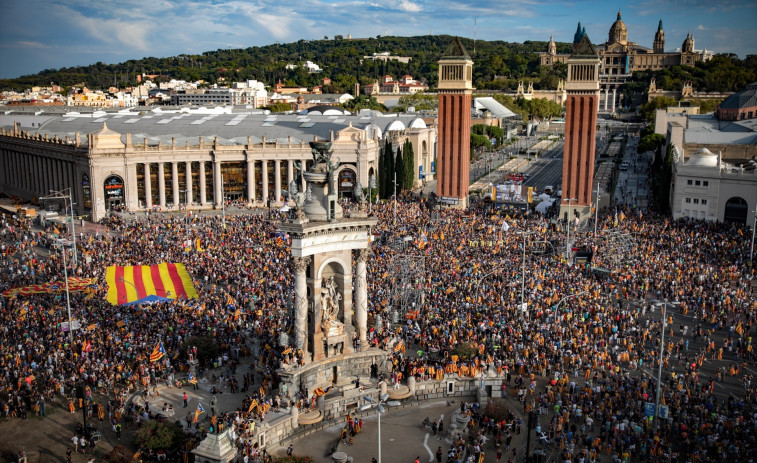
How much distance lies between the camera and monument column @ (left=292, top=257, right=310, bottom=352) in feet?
100

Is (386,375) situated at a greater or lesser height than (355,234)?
lesser

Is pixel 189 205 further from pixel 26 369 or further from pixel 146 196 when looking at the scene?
pixel 26 369

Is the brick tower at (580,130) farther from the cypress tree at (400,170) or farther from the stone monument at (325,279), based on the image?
the stone monument at (325,279)

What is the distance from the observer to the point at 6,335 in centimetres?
3744

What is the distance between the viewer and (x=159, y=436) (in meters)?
26.8

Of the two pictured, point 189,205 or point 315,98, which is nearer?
point 189,205

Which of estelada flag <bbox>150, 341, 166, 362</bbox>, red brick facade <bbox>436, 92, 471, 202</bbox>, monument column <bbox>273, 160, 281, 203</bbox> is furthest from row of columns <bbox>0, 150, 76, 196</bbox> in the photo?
estelada flag <bbox>150, 341, 166, 362</bbox>

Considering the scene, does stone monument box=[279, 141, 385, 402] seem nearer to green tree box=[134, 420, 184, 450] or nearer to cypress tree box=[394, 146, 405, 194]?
green tree box=[134, 420, 184, 450]

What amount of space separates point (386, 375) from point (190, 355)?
31.3 ft

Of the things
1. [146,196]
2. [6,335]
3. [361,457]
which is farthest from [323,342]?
[146,196]

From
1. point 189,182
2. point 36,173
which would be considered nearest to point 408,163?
point 189,182

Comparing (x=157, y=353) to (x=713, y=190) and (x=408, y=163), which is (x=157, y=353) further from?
(x=408, y=163)

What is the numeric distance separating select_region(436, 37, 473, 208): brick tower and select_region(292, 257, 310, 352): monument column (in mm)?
48476

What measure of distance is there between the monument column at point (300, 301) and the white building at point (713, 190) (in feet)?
150
